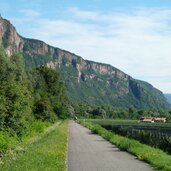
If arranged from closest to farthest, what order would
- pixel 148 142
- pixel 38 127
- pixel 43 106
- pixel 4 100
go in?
pixel 4 100 < pixel 148 142 < pixel 38 127 < pixel 43 106

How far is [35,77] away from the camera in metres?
109

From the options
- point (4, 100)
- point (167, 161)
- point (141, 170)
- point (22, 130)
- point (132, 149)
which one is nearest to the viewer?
point (141, 170)

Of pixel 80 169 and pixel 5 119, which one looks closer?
pixel 80 169

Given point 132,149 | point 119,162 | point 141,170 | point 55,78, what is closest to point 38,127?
point 132,149

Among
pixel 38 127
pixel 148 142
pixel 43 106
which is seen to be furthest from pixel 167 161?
pixel 43 106

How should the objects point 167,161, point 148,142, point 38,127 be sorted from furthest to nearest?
point 38,127 → point 148,142 → point 167,161

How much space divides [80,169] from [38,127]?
121ft

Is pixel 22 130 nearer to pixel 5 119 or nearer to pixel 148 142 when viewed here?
pixel 5 119

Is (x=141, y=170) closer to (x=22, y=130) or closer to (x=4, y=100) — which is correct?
(x=4, y=100)

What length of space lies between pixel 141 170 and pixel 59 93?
102 meters

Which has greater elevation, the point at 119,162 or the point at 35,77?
the point at 35,77

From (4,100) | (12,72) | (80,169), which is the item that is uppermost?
(12,72)

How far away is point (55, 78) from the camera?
122062 millimetres

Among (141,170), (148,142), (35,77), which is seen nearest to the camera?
(141,170)
